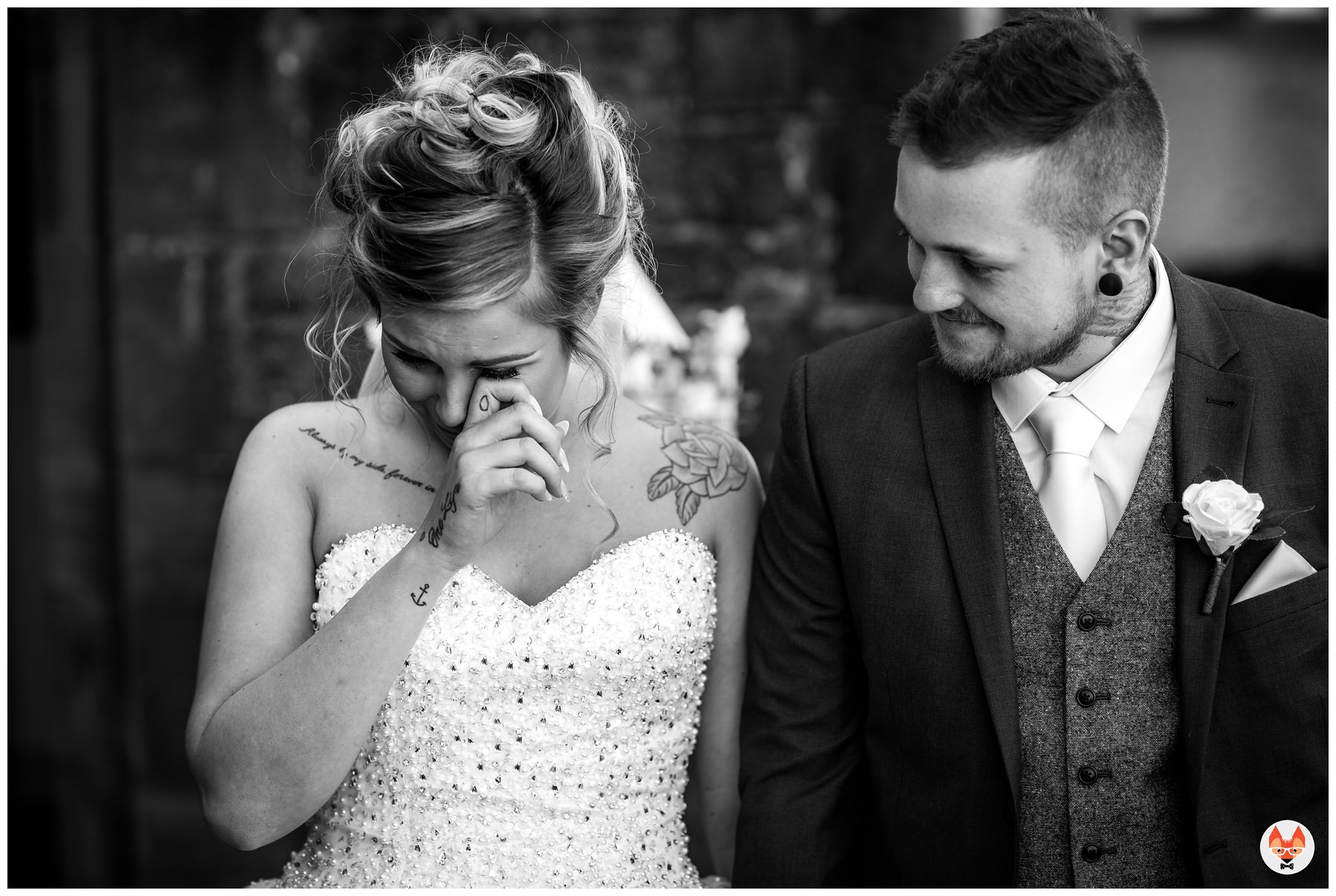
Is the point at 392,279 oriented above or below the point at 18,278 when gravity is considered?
above

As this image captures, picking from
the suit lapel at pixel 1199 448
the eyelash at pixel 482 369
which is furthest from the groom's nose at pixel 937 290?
the eyelash at pixel 482 369

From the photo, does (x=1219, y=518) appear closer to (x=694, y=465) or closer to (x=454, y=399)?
(x=694, y=465)

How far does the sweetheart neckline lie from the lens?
2.17 m

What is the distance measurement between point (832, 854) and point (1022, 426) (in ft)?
2.70

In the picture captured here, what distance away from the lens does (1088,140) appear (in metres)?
1.83

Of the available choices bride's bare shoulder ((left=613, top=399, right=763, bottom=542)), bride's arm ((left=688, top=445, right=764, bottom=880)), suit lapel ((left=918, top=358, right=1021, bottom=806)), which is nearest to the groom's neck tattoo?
bride's bare shoulder ((left=613, top=399, right=763, bottom=542))

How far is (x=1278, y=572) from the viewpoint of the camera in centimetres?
184

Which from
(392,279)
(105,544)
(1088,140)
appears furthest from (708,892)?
(105,544)

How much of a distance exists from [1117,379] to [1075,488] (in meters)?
0.20

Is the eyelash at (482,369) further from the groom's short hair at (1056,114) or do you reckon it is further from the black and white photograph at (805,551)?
the groom's short hair at (1056,114)

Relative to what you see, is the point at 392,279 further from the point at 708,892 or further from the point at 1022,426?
the point at 708,892

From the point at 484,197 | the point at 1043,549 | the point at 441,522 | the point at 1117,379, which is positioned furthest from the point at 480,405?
the point at 1117,379

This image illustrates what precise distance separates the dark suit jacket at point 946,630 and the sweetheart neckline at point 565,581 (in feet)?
0.52

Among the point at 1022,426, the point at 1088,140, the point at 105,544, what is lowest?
the point at 105,544
